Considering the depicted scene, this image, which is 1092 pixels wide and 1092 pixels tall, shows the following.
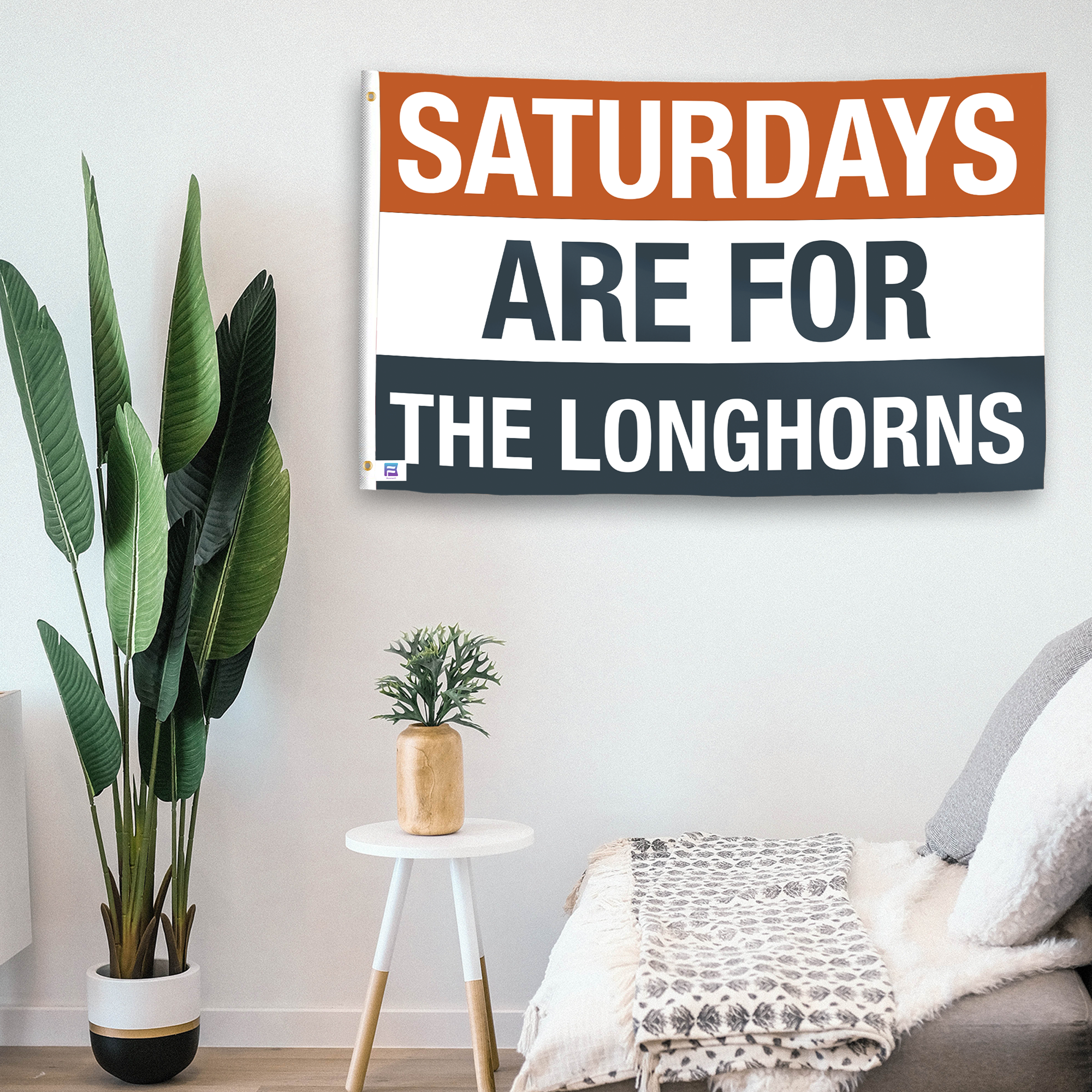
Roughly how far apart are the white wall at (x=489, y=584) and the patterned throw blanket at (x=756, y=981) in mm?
558

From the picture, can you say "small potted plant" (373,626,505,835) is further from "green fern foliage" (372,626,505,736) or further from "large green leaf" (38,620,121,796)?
"large green leaf" (38,620,121,796)

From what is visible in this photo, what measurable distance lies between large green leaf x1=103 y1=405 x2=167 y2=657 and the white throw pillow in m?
1.36

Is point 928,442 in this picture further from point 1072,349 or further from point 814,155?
point 814,155

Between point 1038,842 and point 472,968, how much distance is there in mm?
957

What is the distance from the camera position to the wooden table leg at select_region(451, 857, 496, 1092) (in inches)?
71.1

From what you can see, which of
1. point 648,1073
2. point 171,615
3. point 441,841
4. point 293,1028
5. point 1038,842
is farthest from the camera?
point 293,1028

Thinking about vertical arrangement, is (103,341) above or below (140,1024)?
above

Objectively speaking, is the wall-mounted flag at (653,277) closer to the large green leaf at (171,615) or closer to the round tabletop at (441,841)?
the large green leaf at (171,615)

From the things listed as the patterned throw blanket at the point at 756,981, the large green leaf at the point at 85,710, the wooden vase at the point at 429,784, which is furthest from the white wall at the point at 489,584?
the patterned throw blanket at the point at 756,981

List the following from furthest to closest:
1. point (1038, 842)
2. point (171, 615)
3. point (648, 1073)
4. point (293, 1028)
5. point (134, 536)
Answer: point (293, 1028) < point (171, 615) < point (134, 536) < point (1038, 842) < point (648, 1073)

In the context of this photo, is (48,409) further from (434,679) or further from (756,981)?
(756,981)

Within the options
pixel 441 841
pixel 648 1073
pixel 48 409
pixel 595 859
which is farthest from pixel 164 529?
pixel 648 1073

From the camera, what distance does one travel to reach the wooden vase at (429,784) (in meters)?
1.82

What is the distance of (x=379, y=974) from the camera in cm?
184
